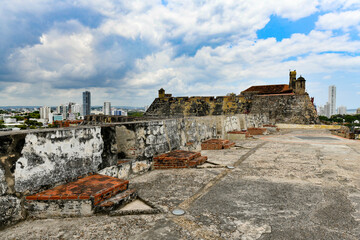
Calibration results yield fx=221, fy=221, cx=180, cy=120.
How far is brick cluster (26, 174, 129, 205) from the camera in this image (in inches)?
90.2

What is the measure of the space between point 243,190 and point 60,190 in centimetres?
228

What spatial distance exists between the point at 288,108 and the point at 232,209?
26.5 meters

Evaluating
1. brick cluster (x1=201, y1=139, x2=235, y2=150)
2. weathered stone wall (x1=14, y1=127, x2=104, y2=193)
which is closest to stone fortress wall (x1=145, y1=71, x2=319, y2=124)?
brick cluster (x1=201, y1=139, x2=235, y2=150)

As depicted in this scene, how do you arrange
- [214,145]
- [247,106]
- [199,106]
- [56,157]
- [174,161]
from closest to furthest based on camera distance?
[56,157]
[174,161]
[214,145]
[247,106]
[199,106]

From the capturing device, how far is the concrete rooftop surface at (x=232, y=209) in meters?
1.97

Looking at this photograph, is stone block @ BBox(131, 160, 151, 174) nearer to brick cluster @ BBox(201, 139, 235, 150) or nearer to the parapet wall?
the parapet wall

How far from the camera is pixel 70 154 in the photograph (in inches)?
111

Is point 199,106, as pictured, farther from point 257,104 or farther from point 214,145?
point 214,145

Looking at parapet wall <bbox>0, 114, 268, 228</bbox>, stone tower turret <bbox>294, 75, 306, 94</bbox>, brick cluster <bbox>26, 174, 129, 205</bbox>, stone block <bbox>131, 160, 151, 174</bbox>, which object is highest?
stone tower turret <bbox>294, 75, 306, 94</bbox>

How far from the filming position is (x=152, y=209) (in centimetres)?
239

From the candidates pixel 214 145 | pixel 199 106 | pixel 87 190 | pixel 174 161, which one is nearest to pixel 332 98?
pixel 199 106

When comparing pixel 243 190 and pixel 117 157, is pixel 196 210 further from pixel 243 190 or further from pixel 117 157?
pixel 117 157

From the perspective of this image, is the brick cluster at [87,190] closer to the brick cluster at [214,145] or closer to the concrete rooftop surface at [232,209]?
the concrete rooftop surface at [232,209]

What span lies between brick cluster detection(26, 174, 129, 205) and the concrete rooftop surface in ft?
0.70
